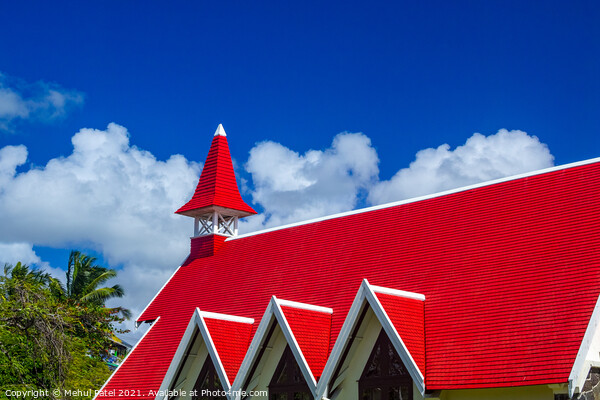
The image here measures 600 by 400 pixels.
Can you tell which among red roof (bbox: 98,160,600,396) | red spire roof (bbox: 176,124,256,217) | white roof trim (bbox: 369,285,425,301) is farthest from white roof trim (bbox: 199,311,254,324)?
red spire roof (bbox: 176,124,256,217)

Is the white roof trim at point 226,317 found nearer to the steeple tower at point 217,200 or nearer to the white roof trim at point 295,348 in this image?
the white roof trim at point 295,348

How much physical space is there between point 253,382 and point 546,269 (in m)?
8.61

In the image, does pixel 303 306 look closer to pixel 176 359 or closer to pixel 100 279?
pixel 176 359

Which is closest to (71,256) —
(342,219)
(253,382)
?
(342,219)

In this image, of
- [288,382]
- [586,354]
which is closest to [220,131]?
[288,382]

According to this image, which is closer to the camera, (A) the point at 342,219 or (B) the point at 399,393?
(B) the point at 399,393

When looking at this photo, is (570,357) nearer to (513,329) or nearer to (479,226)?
(513,329)

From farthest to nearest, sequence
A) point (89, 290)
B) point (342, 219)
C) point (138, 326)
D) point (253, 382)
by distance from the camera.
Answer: point (89, 290) → point (138, 326) → point (342, 219) → point (253, 382)

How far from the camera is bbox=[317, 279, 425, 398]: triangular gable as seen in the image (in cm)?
2017

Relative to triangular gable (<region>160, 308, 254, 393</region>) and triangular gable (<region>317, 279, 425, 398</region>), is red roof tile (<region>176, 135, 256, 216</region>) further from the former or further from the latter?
triangular gable (<region>317, 279, 425, 398</region>)

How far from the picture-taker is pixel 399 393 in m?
20.5

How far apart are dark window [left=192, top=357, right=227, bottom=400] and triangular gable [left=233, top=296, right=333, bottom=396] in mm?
1633

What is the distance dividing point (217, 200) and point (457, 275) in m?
13.8

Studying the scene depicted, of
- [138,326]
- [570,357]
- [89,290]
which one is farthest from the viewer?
[89,290]
